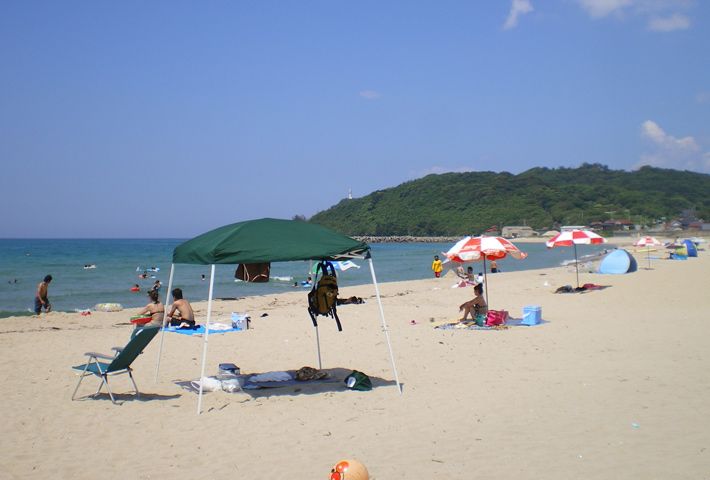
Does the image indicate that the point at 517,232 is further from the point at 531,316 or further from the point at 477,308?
the point at 477,308

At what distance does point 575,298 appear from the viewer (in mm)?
14562

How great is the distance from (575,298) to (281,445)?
1212 centimetres

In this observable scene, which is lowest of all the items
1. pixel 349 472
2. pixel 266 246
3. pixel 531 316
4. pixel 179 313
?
pixel 531 316

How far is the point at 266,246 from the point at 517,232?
311 ft

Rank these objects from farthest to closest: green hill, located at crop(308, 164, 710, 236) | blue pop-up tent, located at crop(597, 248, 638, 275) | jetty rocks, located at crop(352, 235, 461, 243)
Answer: jetty rocks, located at crop(352, 235, 461, 243) < green hill, located at crop(308, 164, 710, 236) < blue pop-up tent, located at crop(597, 248, 638, 275)

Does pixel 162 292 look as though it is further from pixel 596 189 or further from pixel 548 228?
pixel 596 189

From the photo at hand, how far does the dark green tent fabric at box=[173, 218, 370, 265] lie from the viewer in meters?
5.58

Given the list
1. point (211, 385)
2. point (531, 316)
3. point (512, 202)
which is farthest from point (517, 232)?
point (211, 385)

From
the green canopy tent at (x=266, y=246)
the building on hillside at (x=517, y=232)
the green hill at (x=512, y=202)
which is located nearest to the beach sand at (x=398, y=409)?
the green canopy tent at (x=266, y=246)

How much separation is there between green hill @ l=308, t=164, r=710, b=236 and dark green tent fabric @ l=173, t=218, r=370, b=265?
95508 mm

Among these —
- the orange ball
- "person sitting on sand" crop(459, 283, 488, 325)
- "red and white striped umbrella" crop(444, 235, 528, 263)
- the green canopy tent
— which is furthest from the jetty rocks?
the orange ball

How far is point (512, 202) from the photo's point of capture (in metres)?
110

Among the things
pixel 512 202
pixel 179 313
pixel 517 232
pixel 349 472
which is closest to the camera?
pixel 349 472

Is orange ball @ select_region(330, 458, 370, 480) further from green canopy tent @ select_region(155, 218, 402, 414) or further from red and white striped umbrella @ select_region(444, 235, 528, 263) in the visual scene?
red and white striped umbrella @ select_region(444, 235, 528, 263)
